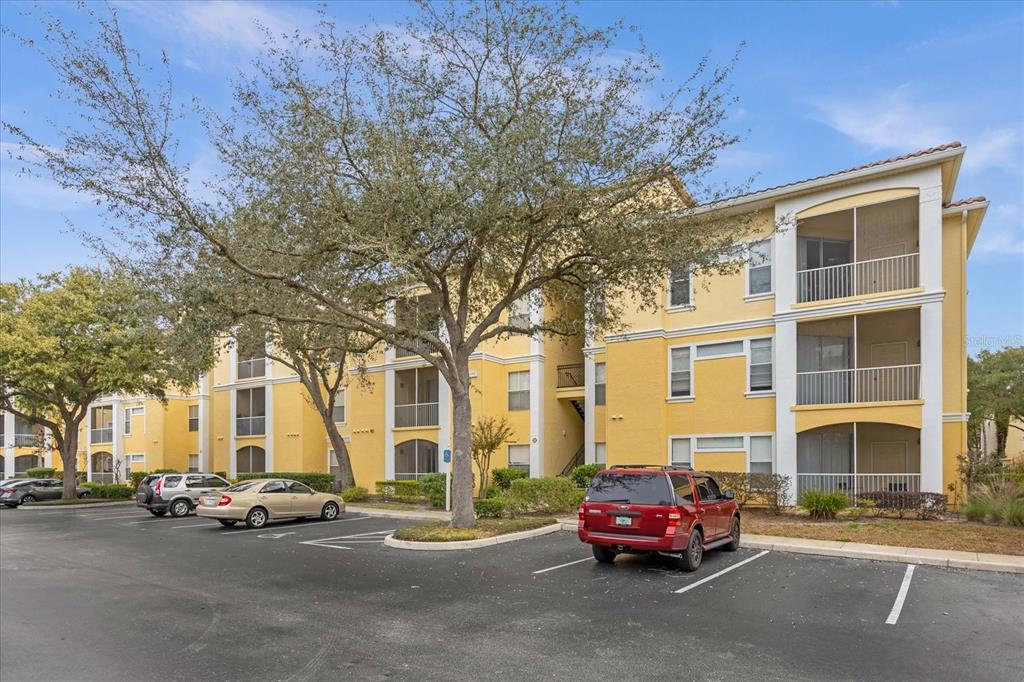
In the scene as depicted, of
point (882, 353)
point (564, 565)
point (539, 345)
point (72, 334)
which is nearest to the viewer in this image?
point (564, 565)

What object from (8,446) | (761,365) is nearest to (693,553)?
(761,365)

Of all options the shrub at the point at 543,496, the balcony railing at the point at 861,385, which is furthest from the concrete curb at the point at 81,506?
the balcony railing at the point at 861,385

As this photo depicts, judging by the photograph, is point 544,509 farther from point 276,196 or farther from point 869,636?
point 869,636

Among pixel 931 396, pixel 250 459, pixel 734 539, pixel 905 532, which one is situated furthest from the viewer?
pixel 250 459

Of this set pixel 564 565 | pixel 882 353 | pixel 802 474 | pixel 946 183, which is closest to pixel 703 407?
pixel 802 474

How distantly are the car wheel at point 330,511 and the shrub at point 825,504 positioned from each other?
46.2 feet

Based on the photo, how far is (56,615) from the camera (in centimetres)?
899

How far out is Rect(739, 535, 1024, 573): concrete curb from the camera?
1172 cm

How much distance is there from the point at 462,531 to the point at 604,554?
179 inches

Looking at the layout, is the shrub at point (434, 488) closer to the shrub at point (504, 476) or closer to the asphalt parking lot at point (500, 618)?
the shrub at point (504, 476)

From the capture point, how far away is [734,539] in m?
13.4

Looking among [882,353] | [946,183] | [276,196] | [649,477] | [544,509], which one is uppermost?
[946,183]

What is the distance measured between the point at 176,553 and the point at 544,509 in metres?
10.0

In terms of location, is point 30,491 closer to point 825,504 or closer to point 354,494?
point 354,494
